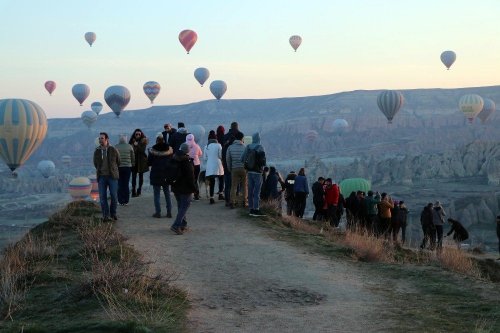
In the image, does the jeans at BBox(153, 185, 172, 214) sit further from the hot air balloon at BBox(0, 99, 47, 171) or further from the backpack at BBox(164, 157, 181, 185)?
the hot air balloon at BBox(0, 99, 47, 171)

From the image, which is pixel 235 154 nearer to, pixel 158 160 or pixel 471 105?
pixel 158 160

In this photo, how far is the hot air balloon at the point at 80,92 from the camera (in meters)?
70.4

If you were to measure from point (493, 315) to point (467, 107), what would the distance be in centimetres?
7761

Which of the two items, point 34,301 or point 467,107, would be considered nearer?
point 34,301

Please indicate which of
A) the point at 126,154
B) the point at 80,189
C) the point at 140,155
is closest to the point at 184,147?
the point at 126,154

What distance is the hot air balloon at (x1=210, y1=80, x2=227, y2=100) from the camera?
72.8m

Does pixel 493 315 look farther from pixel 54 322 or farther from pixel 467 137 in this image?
pixel 467 137

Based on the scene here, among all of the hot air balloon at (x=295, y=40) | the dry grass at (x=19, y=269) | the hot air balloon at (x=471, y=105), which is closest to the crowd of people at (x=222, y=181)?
the dry grass at (x=19, y=269)

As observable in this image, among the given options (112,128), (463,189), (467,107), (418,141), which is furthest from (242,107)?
(463,189)

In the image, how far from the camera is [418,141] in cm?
12750

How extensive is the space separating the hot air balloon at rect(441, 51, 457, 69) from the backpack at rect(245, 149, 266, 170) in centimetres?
7314

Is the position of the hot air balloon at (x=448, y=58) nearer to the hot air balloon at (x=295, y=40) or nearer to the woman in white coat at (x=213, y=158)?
the hot air balloon at (x=295, y=40)

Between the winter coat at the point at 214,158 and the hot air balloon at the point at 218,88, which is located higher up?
the hot air balloon at the point at 218,88

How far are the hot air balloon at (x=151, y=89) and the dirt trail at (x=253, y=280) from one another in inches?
2132
